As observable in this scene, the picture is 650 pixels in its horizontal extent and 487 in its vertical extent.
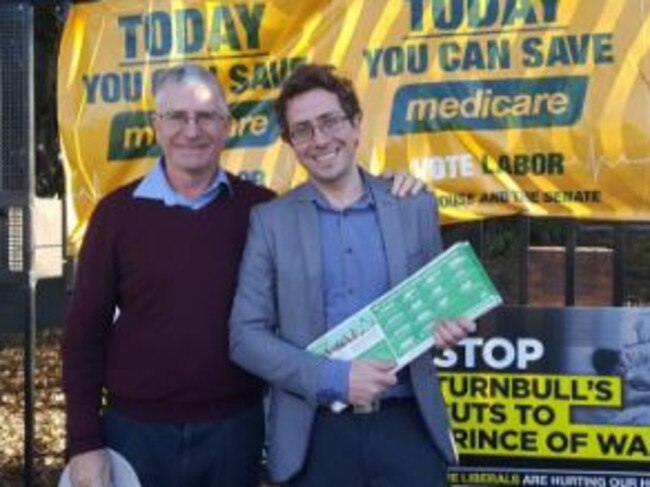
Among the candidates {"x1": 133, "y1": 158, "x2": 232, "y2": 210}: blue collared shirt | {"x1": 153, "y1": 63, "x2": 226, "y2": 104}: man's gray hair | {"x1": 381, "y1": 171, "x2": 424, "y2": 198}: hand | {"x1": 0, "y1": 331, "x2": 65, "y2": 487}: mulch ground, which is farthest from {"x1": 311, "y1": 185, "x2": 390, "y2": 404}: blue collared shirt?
{"x1": 0, "y1": 331, "x2": 65, "y2": 487}: mulch ground

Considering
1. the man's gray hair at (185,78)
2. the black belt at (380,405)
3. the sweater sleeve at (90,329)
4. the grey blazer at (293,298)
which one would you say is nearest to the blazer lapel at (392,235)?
the grey blazer at (293,298)

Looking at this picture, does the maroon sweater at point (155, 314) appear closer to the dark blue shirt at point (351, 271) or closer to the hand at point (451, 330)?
the dark blue shirt at point (351, 271)

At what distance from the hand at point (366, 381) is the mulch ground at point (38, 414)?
3870 mm

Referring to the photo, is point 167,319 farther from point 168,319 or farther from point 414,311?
point 414,311

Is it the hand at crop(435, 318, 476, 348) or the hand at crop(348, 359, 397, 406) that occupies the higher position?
the hand at crop(435, 318, 476, 348)

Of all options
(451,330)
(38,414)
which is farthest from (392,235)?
(38,414)

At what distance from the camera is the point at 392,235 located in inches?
112

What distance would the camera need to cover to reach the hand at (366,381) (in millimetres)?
2711

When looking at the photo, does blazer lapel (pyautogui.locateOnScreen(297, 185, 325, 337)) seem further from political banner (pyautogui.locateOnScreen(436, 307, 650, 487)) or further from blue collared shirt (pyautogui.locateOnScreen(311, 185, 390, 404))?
political banner (pyautogui.locateOnScreen(436, 307, 650, 487))

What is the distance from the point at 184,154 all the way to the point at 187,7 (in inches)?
80.0

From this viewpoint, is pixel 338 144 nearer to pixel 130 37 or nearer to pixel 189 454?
pixel 189 454

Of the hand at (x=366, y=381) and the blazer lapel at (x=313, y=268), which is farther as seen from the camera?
the blazer lapel at (x=313, y=268)

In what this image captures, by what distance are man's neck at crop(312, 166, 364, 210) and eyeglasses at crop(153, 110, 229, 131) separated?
1.16 ft

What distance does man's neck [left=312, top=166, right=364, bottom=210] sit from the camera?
290 centimetres
